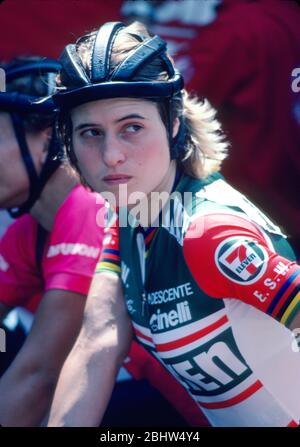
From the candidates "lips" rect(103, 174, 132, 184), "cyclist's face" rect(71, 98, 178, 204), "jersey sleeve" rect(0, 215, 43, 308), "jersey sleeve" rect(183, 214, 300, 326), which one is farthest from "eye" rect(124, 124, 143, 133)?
"jersey sleeve" rect(0, 215, 43, 308)

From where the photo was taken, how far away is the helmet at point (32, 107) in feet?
6.07

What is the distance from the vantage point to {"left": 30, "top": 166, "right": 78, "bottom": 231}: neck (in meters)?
1.96

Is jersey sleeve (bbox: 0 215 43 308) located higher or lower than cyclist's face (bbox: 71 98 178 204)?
lower

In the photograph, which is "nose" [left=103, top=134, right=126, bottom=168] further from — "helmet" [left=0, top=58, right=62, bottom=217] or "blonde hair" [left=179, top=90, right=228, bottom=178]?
"helmet" [left=0, top=58, right=62, bottom=217]

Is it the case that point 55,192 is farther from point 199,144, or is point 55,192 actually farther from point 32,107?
point 199,144

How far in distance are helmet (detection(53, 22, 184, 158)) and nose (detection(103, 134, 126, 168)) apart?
10cm

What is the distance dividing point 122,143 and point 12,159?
549 mm

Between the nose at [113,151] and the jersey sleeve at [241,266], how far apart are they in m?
0.23

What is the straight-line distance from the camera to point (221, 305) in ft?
4.72

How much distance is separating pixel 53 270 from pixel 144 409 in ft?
2.01

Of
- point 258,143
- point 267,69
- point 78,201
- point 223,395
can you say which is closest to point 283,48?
point 267,69

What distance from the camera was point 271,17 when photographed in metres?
2.24
